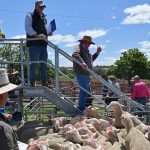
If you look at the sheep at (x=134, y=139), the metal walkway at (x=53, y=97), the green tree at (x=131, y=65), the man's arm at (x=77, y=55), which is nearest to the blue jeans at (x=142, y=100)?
the metal walkway at (x=53, y=97)

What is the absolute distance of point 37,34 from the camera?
1068 cm

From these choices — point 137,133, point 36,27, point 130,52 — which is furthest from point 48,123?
point 130,52

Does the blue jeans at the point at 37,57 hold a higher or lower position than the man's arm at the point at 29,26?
lower

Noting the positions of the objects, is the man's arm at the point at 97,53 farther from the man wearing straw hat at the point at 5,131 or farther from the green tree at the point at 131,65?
the green tree at the point at 131,65

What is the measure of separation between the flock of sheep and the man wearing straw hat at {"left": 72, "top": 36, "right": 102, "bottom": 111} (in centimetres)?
35

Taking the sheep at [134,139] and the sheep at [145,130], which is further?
the sheep at [145,130]

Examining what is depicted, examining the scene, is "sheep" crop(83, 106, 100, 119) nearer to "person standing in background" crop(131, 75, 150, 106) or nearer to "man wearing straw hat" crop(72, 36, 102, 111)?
"man wearing straw hat" crop(72, 36, 102, 111)

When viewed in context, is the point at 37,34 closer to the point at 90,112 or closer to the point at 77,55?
the point at 77,55

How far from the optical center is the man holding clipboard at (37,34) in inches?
416

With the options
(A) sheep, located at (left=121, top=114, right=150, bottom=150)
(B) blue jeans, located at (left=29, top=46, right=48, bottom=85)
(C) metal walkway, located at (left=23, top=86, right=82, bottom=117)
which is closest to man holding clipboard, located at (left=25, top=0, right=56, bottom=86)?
(B) blue jeans, located at (left=29, top=46, right=48, bottom=85)

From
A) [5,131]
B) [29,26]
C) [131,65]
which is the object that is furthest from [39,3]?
[131,65]

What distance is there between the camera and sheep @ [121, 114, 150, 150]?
26.4 feet

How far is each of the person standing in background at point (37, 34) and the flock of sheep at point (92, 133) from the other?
1307 millimetres

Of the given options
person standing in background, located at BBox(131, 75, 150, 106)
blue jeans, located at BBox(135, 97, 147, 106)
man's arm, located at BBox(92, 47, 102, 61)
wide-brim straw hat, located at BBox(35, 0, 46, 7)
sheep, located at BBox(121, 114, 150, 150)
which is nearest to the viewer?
sheep, located at BBox(121, 114, 150, 150)
